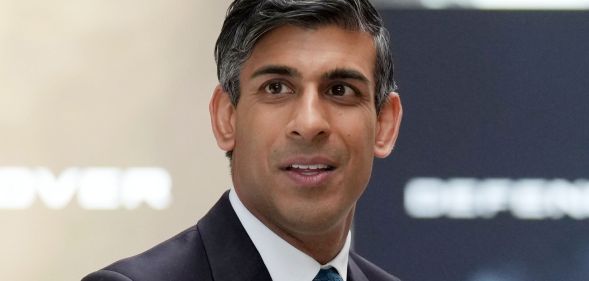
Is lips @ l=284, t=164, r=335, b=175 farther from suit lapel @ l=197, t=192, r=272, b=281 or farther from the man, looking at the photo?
suit lapel @ l=197, t=192, r=272, b=281

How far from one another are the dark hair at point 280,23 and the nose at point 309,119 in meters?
0.14

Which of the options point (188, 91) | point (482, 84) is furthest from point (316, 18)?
point (482, 84)

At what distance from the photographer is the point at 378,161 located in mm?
3244

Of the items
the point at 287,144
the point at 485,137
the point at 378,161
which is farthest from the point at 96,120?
the point at 287,144

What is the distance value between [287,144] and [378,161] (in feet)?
4.15

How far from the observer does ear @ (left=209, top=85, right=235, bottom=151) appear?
217 cm

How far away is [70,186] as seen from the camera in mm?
3059

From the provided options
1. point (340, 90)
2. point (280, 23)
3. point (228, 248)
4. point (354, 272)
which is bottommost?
point (354, 272)

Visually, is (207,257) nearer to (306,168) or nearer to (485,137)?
(306,168)

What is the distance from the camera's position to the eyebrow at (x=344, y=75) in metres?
2.06

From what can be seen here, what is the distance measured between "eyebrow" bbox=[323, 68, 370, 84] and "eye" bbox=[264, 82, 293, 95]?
0.24 feet

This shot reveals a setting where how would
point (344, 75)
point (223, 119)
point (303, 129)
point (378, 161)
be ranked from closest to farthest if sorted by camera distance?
1. point (303, 129)
2. point (344, 75)
3. point (223, 119)
4. point (378, 161)

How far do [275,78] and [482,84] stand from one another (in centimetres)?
135

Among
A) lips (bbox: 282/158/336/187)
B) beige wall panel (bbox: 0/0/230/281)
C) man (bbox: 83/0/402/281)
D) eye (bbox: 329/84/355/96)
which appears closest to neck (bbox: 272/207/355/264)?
man (bbox: 83/0/402/281)
